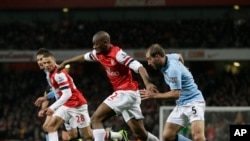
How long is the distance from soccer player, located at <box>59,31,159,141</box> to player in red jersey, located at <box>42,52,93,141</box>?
3.09 ft

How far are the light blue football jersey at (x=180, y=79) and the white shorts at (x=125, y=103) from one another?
73cm

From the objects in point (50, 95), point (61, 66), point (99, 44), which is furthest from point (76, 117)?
point (99, 44)

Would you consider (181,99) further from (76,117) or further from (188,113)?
(76,117)

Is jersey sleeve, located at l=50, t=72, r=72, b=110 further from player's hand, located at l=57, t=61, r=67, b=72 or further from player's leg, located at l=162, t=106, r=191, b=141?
player's leg, located at l=162, t=106, r=191, b=141

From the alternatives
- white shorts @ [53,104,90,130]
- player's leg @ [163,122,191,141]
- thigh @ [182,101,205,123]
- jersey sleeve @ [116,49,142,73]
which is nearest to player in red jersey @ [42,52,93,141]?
white shorts @ [53,104,90,130]

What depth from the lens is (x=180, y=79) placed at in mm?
8867

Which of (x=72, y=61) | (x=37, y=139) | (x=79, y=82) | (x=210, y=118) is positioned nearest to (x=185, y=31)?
(x=79, y=82)

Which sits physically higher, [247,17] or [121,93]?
[247,17]

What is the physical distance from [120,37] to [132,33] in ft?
2.13

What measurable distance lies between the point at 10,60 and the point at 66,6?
151 inches

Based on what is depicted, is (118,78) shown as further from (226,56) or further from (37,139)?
(226,56)

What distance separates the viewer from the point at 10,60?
103 feet

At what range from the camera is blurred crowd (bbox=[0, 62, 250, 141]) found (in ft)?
86.0

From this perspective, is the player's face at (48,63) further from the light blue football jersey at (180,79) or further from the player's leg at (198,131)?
the player's leg at (198,131)
